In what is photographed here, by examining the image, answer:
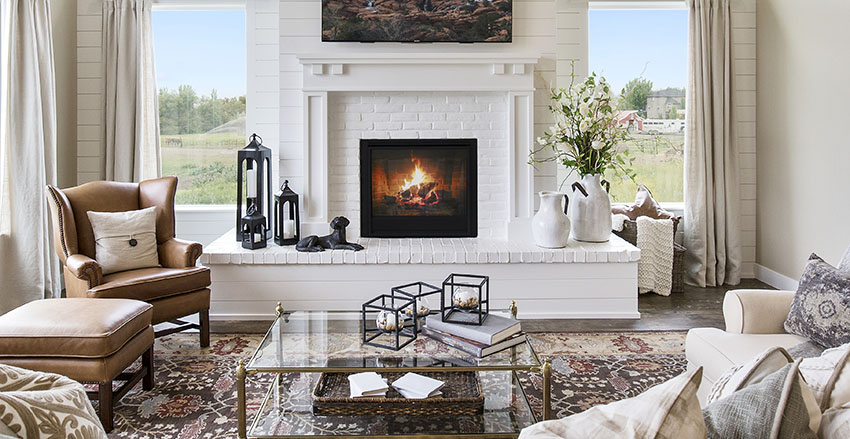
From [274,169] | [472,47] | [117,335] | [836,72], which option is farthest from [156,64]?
[836,72]

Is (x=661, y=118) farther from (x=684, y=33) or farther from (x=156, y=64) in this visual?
(x=156, y=64)

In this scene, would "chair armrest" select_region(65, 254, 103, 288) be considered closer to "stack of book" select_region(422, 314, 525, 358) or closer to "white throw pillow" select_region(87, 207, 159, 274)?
"white throw pillow" select_region(87, 207, 159, 274)

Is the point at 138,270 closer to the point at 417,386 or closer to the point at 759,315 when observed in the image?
the point at 417,386

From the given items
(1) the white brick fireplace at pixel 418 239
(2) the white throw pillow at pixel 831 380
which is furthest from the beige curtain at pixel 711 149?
(2) the white throw pillow at pixel 831 380

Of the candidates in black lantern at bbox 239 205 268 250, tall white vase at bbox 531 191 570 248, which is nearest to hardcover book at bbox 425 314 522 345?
tall white vase at bbox 531 191 570 248

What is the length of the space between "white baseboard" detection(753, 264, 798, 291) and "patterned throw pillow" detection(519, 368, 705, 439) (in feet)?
14.1

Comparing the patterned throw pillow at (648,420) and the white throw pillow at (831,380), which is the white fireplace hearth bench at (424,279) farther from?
the patterned throw pillow at (648,420)

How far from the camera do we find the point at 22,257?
4.27 m

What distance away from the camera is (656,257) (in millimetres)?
4828

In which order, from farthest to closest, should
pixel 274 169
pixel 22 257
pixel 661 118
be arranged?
pixel 661 118
pixel 274 169
pixel 22 257

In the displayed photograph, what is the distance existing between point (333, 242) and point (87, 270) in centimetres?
153

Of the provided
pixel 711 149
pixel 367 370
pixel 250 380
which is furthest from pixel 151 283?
pixel 711 149

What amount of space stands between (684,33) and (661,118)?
73 centimetres

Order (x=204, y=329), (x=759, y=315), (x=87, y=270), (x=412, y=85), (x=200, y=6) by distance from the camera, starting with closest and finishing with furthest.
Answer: (x=759, y=315) → (x=87, y=270) → (x=204, y=329) → (x=412, y=85) → (x=200, y=6)
